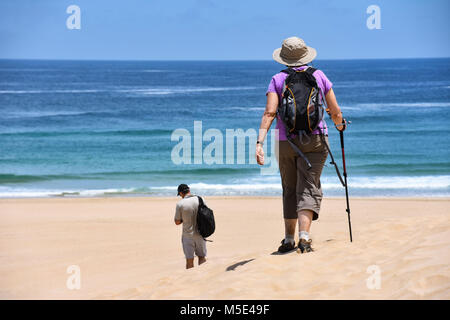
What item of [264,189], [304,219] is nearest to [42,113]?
[264,189]

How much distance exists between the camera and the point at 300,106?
17.7 ft

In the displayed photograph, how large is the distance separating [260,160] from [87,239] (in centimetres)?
660

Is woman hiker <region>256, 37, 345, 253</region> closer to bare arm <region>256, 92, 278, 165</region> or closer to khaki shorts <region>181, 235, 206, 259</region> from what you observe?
bare arm <region>256, 92, 278, 165</region>

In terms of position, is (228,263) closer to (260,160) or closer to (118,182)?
(260,160)

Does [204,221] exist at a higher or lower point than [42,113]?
lower

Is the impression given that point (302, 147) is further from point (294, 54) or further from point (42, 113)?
point (42, 113)

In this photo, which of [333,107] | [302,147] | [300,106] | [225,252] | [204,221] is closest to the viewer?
[300,106]

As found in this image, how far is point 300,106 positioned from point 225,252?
503cm

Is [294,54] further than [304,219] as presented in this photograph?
Yes

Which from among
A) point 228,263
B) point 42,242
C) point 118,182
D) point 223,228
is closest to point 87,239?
point 42,242

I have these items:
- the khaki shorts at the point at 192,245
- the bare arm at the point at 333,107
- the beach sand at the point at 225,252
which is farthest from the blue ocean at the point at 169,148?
the bare arm at the point at 333,107

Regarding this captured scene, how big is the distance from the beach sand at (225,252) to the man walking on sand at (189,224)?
0.21m

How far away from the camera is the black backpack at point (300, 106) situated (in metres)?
5.39

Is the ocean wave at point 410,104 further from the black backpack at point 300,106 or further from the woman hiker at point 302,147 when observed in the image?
the black backpack at point 300,106
